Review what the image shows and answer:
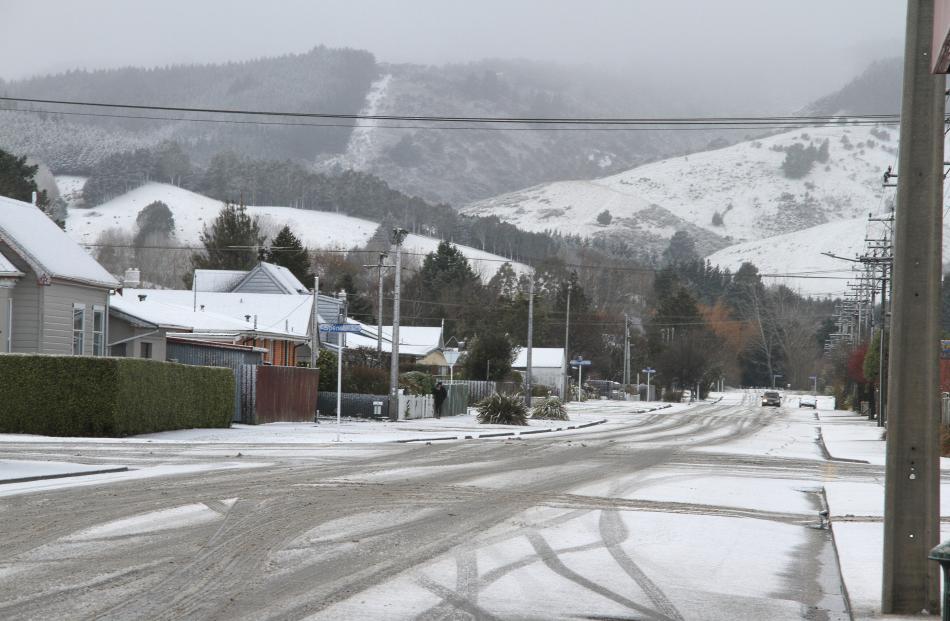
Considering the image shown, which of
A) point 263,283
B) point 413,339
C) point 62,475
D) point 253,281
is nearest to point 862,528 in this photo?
point 62,475

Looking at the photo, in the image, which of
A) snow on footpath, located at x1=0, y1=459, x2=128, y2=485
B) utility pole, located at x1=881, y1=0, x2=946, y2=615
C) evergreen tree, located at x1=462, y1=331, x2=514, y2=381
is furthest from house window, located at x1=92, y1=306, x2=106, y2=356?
evergreen tree, located at x1=462, y1=331, x2=514, y2=381

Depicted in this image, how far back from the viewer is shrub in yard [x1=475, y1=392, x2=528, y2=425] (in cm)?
4934

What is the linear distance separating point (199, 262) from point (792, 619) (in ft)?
341

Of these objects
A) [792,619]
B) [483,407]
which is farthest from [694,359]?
[792,619]

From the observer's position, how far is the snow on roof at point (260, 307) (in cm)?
6042

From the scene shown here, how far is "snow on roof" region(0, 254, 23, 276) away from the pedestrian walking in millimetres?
22371

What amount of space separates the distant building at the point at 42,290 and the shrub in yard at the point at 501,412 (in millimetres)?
15706

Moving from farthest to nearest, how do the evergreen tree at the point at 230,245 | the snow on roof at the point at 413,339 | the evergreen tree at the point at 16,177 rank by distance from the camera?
the evergreen tree at the point at 230,245, the snow on roof at the point at 413,339, the evergreen tree at the point at 16,177

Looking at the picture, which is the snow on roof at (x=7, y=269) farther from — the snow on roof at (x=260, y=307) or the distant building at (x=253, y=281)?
the distant building at (x=253, y=281)

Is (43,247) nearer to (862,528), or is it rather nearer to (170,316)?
(170,316)

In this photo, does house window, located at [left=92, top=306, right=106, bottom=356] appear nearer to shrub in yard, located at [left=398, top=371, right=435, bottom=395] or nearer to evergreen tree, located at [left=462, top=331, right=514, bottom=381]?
shrub in yard, located at [left=398, top=371, right=435, bottom=395]

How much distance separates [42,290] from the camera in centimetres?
3612

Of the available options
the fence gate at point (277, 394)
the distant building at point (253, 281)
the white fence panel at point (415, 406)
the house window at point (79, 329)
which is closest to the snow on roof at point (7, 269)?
the house window at point (79, 329)

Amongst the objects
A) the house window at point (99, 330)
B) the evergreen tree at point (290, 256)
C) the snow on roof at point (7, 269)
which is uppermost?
the evergreen tree at point (290, 256)
